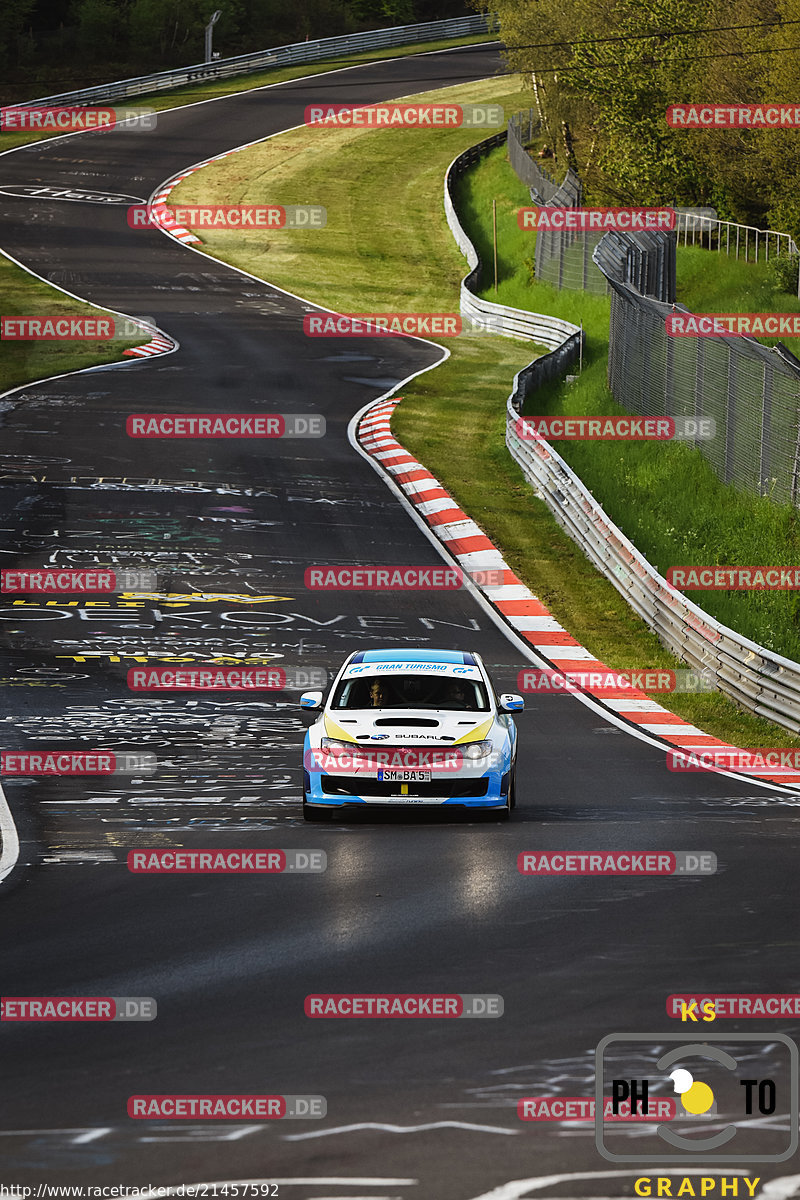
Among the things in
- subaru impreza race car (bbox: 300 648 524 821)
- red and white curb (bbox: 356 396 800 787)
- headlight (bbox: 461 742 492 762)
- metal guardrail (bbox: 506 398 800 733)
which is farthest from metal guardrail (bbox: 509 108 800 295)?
headlight (bbox: 461 742 492 762)

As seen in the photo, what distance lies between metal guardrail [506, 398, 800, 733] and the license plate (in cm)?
630

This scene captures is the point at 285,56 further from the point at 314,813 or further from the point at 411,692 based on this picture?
the point at 314,813

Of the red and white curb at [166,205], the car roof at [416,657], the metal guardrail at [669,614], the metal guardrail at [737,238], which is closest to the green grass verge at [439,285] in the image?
the metal guardrail at [669,614]

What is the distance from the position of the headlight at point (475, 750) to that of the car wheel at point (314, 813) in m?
1.25

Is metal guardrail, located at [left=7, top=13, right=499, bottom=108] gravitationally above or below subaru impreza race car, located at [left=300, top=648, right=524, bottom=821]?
above

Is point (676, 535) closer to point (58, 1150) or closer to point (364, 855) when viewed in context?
point (364, 855)

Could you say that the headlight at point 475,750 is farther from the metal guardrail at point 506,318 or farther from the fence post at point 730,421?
the metal guardrail at point 506,318

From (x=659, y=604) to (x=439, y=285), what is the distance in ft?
124

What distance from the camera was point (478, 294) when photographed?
58.9m

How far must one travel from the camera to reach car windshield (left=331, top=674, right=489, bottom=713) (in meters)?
14.3

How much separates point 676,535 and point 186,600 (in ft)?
26.3

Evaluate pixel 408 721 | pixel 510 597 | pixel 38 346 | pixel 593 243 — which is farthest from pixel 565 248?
pixel 408 721

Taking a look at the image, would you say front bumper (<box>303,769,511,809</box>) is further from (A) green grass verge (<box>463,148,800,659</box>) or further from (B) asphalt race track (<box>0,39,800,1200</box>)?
(A) green grass verge (<box>463,148,800,659</box>)

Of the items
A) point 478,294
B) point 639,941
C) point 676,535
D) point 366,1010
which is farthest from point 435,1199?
point 478,294
